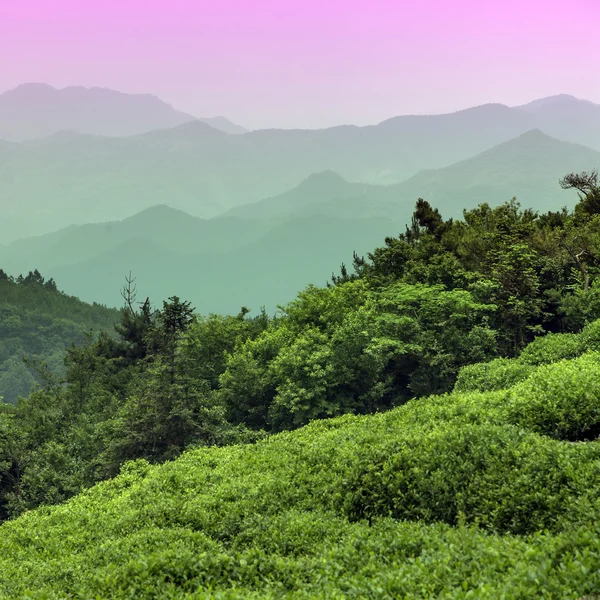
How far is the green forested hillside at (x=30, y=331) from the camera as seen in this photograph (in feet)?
352

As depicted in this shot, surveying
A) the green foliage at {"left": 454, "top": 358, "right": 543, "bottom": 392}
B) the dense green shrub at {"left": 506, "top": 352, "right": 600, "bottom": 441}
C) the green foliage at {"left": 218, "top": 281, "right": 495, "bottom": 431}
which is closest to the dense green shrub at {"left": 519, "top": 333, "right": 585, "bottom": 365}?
the green foliage at {"left": 454, "top": 358, "right": 543, "bottom": 392}

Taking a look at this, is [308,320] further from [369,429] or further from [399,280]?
[369,429]

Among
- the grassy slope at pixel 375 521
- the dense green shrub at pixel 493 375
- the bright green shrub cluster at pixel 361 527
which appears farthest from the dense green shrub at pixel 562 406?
the dense green shrub at pixel 493 375

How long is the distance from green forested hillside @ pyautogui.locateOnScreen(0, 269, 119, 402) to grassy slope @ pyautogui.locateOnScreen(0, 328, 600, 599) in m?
96.4

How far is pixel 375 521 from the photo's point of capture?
947 centimetres

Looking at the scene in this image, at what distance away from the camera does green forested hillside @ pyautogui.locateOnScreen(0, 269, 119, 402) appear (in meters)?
107

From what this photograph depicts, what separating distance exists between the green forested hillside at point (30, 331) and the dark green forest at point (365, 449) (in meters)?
77.5

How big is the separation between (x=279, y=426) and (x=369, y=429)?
1290cm

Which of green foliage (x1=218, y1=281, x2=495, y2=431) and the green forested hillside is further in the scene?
the green forested hillside

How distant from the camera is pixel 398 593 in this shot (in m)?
6.16

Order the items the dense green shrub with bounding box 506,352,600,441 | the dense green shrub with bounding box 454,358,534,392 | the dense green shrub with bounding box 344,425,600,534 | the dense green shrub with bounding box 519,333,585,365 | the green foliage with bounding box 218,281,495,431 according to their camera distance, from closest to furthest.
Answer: the dense green shrub with bounding box 344,425,600,534, the dense green shrub with bounding box 506,352,600,441, the dense green shrub with bounding box 454,358,534,392, the dense green shrub with bounding box 519,333,585,365, the green foliage with bounding box 218,281,495,431

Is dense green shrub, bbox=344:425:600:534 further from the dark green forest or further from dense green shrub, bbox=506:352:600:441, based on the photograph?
dense green shrub, bbox=506:352:600:441

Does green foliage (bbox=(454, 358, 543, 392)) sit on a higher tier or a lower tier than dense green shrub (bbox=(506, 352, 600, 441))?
lower

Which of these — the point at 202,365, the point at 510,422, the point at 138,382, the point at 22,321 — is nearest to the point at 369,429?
the point at 510,422
